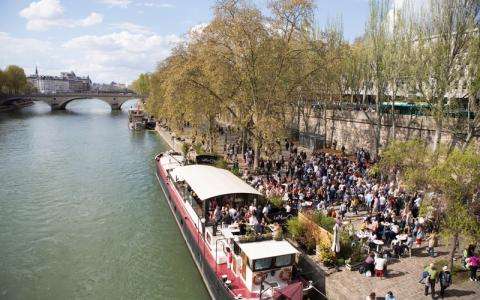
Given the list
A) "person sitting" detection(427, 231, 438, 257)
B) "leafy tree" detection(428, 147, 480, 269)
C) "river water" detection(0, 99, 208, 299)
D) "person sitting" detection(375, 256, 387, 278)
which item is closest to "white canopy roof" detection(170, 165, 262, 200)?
"river water" detection(0, 99, 208, 299)

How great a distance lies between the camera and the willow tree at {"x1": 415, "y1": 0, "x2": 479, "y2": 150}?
22.9 meters

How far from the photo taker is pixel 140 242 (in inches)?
851

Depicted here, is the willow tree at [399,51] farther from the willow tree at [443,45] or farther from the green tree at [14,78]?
the green tree at [14,78]

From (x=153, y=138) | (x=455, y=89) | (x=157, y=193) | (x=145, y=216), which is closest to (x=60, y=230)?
(x=145, y=216)

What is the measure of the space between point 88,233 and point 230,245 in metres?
11.3

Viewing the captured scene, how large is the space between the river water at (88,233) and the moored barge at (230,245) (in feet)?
5.46

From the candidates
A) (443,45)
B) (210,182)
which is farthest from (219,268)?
(443,45)

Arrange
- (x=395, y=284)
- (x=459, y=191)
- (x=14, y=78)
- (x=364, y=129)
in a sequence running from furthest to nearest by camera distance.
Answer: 1. (x=14, y=78)
2. (x=364, y=129)
3. (x=395, y=284)
4. (x=459, y=191)

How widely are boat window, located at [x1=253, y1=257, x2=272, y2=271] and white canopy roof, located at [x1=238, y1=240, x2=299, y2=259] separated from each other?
186 millimetres

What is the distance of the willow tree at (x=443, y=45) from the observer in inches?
901

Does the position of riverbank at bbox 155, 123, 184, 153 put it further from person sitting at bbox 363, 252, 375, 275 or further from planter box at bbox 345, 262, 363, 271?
person sitting at bbox 363, 252, 375, 275

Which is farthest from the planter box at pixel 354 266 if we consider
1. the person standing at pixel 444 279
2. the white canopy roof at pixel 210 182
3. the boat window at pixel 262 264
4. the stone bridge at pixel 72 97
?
the stone bridge at pixel 72 97

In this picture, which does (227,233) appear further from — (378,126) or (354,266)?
(378,126)

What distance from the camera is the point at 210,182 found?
19.7m
